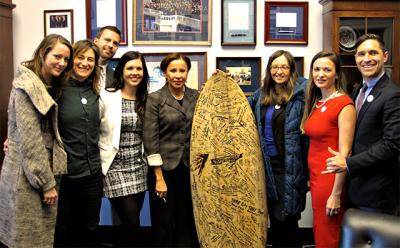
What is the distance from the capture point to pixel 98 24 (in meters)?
3.20

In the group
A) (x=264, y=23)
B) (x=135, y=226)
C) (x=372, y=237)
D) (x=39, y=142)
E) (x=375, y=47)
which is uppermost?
(x=264, y=23)

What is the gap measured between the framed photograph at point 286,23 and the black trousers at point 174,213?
58.0 inches

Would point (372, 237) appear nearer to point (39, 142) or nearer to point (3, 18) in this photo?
point (39, 142)

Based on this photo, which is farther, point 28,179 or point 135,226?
point 135,226

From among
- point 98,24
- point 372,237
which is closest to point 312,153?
point 372,237

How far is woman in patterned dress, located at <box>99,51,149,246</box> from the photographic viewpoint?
217 cm

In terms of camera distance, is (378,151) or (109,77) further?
(109,77)

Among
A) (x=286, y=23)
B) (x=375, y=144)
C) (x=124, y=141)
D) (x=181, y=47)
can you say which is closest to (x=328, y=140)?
(x=375, y=144)

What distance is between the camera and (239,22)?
3.14 metres

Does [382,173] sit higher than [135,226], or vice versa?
[382,173]

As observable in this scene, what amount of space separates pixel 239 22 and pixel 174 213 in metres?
1.68

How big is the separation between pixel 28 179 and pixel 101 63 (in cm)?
99

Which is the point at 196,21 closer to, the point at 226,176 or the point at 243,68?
the point at 243,68

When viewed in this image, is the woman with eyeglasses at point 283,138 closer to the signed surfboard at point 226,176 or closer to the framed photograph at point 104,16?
the signed surfboard at point 226,176
